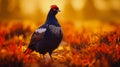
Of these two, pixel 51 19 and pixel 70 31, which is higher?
pixel 51 19

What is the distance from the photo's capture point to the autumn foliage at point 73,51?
4848mm

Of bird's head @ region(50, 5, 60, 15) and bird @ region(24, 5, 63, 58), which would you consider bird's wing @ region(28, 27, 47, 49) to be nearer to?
bird @ region(24, 5, 63, 58)

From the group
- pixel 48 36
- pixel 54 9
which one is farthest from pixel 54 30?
pixel 54 9

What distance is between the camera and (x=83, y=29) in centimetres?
491

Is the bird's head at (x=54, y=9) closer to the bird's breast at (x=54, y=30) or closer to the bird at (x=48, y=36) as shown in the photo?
the bird at (x=48, y=36)

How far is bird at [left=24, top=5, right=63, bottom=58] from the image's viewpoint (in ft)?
15.8

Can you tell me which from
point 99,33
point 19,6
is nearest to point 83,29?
point 99,33

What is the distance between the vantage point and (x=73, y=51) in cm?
487

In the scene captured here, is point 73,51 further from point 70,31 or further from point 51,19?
point 51,19

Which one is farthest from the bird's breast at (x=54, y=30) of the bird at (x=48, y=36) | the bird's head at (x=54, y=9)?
the bird's head at (x=54, y=9)

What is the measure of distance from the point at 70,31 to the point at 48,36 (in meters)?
0.20

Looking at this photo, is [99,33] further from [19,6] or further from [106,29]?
[19,6]

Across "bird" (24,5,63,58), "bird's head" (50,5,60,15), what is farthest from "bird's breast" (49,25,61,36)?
"bird's head" (50,5,60,15)

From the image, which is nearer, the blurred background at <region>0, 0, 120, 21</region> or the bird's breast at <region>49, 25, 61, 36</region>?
the bird's breast at <region>49, 25, 61, 36</region>
